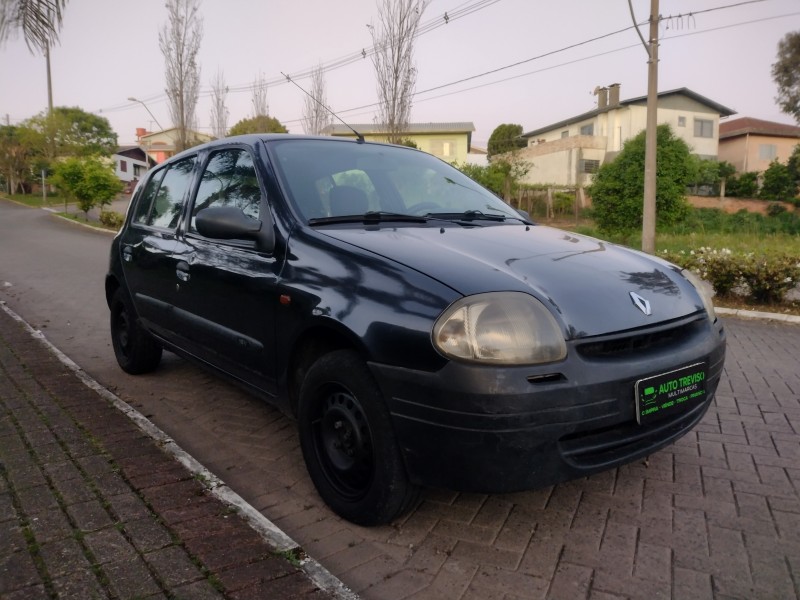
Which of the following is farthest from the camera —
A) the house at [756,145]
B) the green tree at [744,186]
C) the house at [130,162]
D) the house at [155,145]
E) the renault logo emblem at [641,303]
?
the house at [130,162]

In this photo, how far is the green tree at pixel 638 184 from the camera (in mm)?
13727

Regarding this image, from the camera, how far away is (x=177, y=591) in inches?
84.2

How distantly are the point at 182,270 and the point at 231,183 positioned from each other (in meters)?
0.63

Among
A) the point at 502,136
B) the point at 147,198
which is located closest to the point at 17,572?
the point at 147,198

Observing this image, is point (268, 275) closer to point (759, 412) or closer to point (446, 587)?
point (446, 587)

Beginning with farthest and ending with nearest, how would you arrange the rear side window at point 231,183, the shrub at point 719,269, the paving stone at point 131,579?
the shrub at point 719,269 < the rear side window at point 231,183 < the paving stone at point 131,579

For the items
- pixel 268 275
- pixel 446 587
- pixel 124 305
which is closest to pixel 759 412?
pixel 446 587

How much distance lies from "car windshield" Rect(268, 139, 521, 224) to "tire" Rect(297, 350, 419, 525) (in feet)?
2.74

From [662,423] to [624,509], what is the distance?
22.2 inches

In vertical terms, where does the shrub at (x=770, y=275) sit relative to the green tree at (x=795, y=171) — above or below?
below

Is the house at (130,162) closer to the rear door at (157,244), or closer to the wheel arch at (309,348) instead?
the rear door at (157,244)

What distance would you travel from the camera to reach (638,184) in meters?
14.0

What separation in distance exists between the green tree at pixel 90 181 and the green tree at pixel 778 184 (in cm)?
3280

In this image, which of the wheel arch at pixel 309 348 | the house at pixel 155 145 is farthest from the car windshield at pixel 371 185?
the house at pixel 155 145
